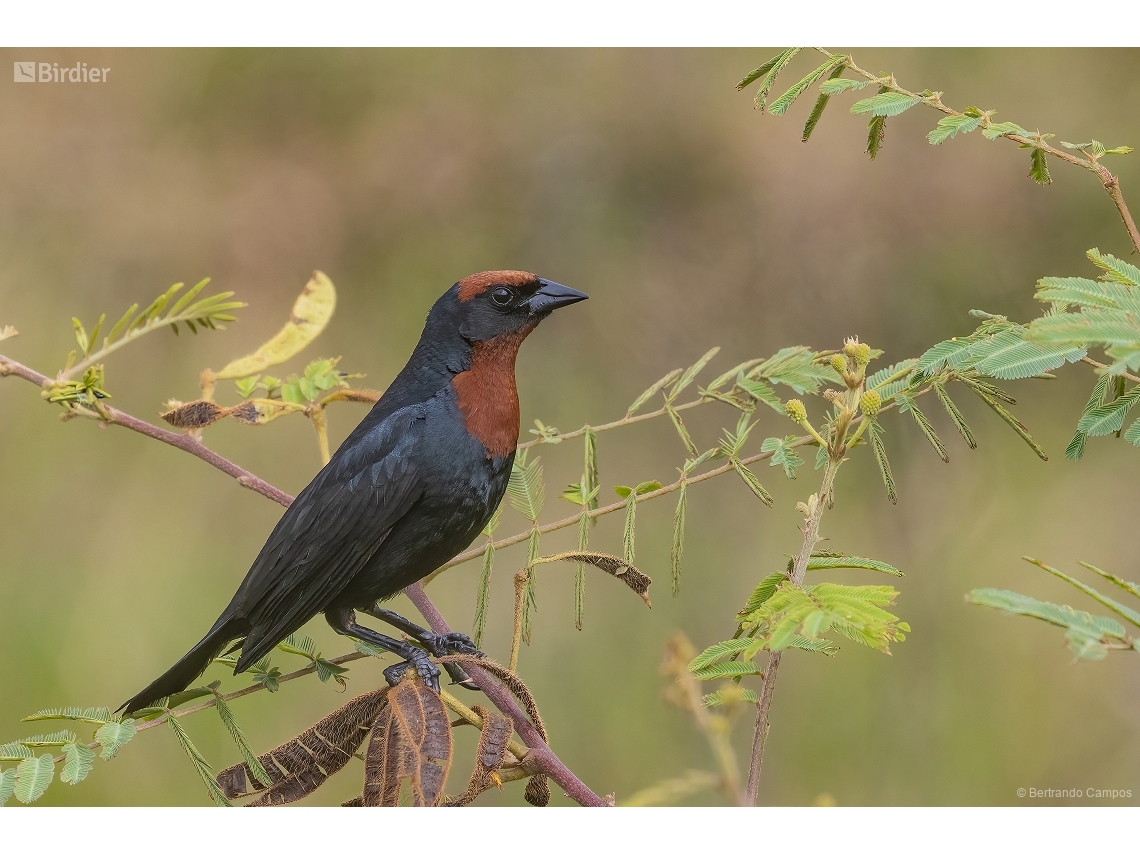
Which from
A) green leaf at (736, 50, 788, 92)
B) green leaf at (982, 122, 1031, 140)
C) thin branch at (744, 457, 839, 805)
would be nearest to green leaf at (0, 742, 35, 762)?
thin branch at (744, 457, 839, 805)

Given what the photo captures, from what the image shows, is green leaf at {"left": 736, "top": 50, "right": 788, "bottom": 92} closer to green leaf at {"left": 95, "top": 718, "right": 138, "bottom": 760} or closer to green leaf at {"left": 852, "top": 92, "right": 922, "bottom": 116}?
green leaf at {"left": 852, "top": 92, "right": 922, "bottom": 116}

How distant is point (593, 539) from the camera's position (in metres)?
3.64

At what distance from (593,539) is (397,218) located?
1.67 m

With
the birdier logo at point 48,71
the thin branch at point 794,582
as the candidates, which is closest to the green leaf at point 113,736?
the thin branch at point 794,582

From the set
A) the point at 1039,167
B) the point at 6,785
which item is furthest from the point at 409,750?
Answer: the point at 1039,167

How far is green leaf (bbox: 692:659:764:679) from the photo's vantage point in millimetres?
1378

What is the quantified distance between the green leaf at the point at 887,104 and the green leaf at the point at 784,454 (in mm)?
537

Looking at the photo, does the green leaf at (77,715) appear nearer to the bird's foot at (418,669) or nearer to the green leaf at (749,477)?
the bird's foot at (418,669)

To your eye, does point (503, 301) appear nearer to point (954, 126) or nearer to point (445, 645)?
point (445, 645)

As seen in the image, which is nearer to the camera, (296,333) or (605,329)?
(296,333)

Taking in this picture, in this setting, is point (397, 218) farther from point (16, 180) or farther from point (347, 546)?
point (347, 546)

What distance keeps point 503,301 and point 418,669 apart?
85cm

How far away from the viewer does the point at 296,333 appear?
213 centimetres

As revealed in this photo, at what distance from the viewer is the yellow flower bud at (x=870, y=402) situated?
1283 mm
